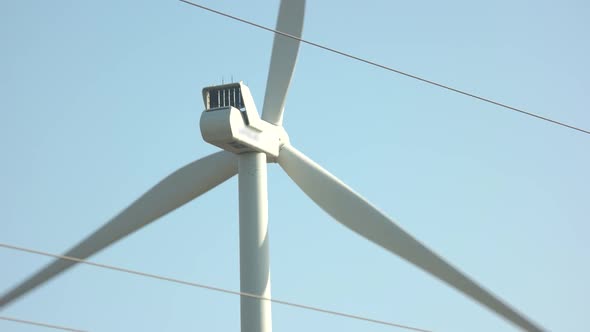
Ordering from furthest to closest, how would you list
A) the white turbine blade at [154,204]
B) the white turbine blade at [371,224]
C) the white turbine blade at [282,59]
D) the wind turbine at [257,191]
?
the white turbine blade at [282,59]
the white turbine blade at [154,204]
the wind turbine at [257,191]
the white turbine blade at [371,224]

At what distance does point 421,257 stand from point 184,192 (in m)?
6.21

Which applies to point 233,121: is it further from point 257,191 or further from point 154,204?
point 154,204

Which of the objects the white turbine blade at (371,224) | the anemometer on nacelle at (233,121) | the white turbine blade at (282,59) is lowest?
the white turbine blade at (371,224)

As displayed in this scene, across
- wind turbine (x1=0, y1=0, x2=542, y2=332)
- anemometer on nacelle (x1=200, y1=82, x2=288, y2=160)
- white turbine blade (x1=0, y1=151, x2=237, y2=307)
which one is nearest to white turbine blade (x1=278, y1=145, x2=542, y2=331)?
wind turbine (x1=0, y1=0, x2=542, y2=332)

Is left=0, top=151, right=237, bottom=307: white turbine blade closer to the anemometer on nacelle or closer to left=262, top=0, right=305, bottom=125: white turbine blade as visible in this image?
the anemometer on nacelle

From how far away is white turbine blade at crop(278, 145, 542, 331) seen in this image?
66.4 feet

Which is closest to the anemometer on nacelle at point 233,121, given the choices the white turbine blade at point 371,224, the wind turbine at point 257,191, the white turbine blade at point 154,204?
the wind turbine at point 257,191

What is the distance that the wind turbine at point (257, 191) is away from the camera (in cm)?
2184

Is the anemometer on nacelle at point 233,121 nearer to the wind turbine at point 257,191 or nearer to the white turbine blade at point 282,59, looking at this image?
the wind turbine at point 257,191

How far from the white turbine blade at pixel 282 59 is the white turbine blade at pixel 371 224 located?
0.98 metres

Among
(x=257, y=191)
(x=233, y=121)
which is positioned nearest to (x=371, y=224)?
(x=257, y=191)

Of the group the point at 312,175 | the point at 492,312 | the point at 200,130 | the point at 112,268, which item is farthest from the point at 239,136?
the point at 112,268

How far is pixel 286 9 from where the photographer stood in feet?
80.6

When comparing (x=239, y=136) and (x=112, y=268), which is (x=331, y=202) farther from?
(x=112, y=268)
